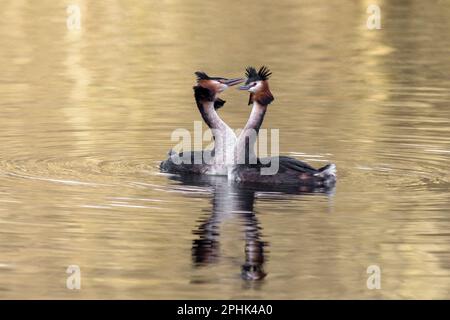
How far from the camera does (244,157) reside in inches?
684

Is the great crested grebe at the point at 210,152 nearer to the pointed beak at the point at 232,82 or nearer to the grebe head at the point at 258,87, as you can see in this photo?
the pointed beak at the point at 232,82

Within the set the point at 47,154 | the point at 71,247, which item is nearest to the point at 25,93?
Result: the point at 47,154

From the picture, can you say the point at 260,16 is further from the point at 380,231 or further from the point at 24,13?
the point at 380,231

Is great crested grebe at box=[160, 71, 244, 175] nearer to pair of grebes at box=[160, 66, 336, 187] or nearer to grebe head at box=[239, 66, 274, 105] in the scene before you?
pair of grebes at box=[160, 66, 336, 187]

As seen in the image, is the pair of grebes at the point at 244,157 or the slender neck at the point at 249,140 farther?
the slender neck at the point at 249,140

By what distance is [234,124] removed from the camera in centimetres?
2123

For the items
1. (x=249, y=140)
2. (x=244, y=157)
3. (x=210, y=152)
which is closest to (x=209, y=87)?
(x=210, y=152)

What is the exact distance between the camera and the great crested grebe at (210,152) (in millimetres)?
17531

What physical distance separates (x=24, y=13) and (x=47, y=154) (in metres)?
19.8

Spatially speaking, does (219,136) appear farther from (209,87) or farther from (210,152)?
(209,87)

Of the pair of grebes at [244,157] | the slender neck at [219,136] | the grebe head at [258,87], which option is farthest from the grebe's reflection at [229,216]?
the grebe head at [258,87]

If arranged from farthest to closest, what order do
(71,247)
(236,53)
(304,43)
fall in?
(304,43) < (236,53) < (71,247)

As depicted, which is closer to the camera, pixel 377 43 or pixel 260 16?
pixel 377 43

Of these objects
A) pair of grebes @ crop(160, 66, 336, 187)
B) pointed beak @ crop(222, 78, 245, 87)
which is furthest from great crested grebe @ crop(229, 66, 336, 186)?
pointed beak @ crop(222, 78, 245, 87)
